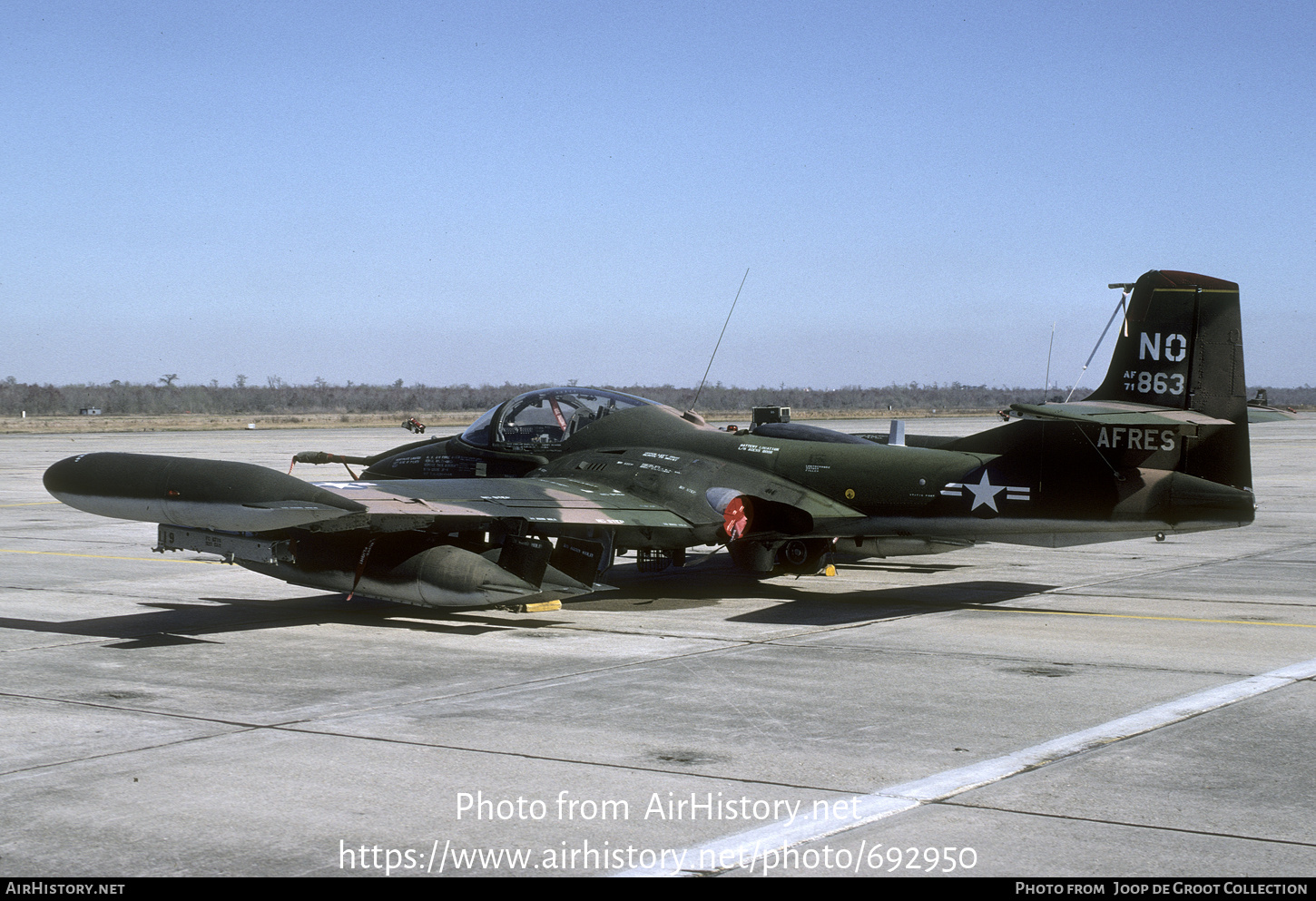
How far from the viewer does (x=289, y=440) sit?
56281 millimetres

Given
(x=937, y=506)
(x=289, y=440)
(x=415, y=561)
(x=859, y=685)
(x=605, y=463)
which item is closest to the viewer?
(x=859, y=685)

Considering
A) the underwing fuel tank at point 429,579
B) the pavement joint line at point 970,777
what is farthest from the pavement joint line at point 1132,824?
the underwing fuel tank at point 429,579

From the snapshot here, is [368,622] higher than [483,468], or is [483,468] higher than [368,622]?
[483,468]

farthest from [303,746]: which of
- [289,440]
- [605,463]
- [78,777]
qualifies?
[289,440]

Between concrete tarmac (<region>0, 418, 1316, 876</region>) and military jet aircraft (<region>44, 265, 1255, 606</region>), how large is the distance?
64cm

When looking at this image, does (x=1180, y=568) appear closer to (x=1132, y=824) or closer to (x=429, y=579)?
(x=429, y=579)

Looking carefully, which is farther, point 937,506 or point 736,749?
point 937,506

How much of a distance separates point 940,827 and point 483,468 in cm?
953

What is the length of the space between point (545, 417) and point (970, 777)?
8886 millimetres

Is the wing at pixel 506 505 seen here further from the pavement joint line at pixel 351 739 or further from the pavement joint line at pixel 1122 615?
the pavement joint line at pixel 1122 615

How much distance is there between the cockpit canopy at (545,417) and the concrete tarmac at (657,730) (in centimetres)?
203

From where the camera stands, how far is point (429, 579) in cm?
1136

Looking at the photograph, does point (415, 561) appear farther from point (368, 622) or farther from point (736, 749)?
point (736, 749)

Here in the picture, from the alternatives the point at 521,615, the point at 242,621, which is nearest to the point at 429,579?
the point at 521,615
